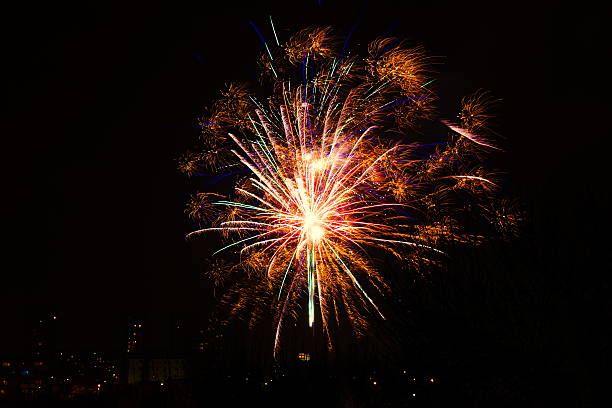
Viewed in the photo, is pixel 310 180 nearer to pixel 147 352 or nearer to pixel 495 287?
pixel 147 352

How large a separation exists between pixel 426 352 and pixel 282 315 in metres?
10.2

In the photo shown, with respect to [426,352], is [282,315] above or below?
above

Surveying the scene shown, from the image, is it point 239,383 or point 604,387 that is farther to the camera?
point 239,383

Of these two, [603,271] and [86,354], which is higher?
[86,354]

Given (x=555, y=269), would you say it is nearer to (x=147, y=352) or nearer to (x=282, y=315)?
(x=282, y=315)

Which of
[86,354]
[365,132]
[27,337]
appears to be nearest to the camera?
[365,132]

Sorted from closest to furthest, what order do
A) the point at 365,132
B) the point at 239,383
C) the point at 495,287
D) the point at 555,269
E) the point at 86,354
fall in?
the point at 555,269
the point at 495,287
the point at 239,383
the point at 365,132
the point at 86,354

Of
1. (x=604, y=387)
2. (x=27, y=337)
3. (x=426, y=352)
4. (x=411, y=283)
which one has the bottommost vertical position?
(x=604, y=387)

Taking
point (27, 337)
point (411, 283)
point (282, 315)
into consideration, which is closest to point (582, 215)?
point (411, 283)

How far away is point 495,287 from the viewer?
4473 mm

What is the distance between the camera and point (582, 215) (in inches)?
158

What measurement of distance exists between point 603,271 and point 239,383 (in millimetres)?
9001

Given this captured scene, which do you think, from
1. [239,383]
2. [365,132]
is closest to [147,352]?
[239,383]

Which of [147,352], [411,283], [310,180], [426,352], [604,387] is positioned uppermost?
[310,180]
